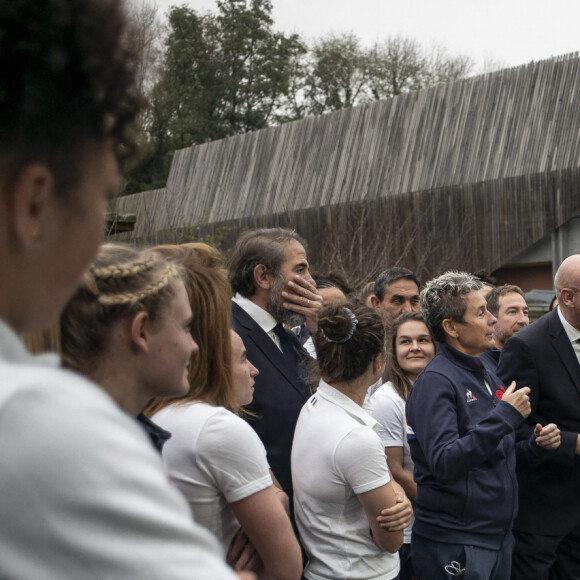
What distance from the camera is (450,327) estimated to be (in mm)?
4434

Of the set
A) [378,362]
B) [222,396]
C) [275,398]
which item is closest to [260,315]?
[275,398]

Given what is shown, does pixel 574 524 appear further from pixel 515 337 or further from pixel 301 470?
pixel 301 470

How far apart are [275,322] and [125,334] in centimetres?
224

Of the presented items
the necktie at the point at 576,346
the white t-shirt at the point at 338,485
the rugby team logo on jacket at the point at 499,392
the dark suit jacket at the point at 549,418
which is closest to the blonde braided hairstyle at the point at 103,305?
the white t-shirt at the point at 338,485

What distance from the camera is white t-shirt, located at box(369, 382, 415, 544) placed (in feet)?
15.6

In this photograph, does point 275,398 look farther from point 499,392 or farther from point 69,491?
point 69,491

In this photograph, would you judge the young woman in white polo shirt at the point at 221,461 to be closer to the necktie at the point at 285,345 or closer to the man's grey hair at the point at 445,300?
the necktie at the point at 285,345

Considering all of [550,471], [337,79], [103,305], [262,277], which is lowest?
[550,471]

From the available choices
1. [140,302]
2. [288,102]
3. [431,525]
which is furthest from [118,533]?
[288,102]

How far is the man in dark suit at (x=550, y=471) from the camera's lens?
4699mm

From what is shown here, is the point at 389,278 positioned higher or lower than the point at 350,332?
higher

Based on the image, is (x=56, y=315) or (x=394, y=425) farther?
(x=394, y=425)

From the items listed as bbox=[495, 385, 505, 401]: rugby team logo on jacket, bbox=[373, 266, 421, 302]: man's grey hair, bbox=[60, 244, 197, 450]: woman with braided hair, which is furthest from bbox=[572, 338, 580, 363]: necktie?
bbox=[60, 244, 197, 450]: woman with braided hair

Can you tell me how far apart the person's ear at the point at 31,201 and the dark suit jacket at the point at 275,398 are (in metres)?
3.02
